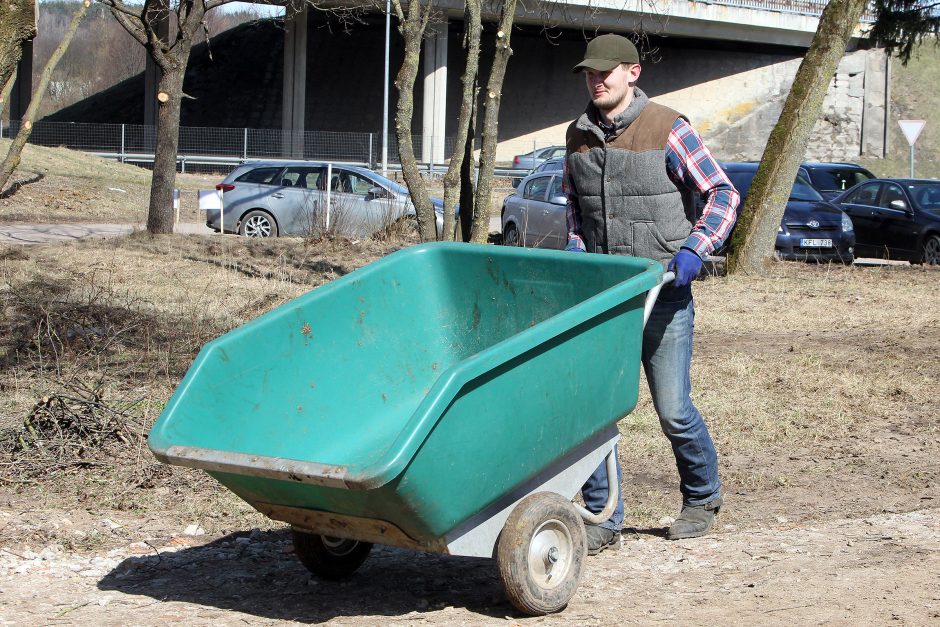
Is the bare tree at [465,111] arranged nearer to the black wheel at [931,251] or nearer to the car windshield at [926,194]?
the black wheel at [931,251]

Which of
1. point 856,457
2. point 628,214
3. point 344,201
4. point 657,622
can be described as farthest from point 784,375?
point 344,201

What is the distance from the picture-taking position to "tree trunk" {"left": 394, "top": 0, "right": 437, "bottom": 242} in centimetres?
1166

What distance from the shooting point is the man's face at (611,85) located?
4.42 metres

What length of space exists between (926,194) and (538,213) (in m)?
6.06

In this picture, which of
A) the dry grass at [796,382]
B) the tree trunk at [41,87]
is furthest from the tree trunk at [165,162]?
the dry grass at [796,382]

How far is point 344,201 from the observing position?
1784cm

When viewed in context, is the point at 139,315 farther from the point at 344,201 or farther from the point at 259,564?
the point at 344,201

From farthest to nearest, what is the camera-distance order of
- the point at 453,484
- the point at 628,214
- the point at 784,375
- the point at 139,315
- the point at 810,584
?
the point at 139,315 < the point at 784,375 < the point at 628,214 < the point at 810,584 < the point at 453,484

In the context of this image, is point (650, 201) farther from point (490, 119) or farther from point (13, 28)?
point (490, 119)

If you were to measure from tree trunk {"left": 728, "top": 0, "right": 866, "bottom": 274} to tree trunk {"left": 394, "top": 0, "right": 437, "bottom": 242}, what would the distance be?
3809 millimetres

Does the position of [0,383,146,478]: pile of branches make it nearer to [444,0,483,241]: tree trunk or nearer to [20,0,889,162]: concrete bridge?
[444,0,483,241]: tree trunk

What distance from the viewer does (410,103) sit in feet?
40.0

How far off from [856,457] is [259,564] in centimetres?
351

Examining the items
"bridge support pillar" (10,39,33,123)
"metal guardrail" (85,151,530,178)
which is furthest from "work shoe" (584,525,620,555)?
"bridge support pillar" (10,39,33,123)
